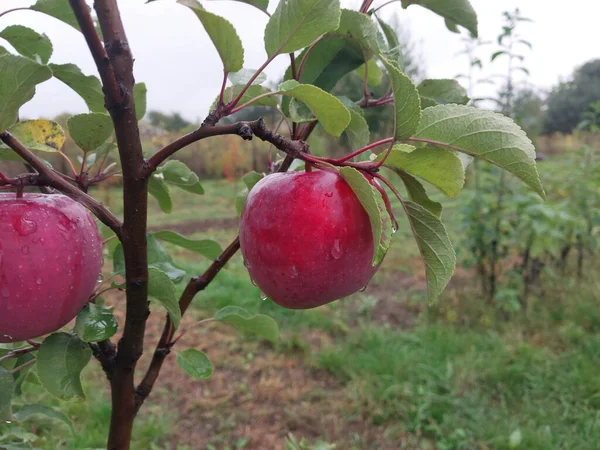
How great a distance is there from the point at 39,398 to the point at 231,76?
177 centimetres

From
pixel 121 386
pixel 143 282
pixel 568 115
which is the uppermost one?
pixel 568 115

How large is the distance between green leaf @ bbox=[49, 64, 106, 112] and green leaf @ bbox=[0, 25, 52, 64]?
Answer: 6 centimetres

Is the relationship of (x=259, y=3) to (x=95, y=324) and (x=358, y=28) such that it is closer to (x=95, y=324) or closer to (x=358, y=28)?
(x=358, y=28)

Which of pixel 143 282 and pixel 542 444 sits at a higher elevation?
pixel 143 282

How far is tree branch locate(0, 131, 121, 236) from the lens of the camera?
44 centimetres

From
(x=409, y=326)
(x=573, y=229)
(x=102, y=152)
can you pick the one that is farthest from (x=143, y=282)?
(x=573, y=229)

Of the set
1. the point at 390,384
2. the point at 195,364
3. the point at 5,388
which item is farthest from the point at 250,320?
the point at 390,384

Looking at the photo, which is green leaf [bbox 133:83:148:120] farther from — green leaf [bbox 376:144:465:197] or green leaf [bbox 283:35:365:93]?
green leaf [bbox 376:144:465:197]

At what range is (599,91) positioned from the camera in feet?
48.2

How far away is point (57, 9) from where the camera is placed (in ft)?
1.83

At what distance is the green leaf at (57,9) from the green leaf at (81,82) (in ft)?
0.22

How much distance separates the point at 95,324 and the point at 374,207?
0.31 metres

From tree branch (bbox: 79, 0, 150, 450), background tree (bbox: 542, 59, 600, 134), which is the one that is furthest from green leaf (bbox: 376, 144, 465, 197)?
background tree (bbox: 542, 59, 600, 134)

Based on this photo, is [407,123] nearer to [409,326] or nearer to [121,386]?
[121,386]
